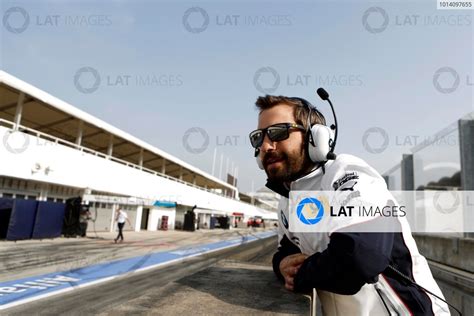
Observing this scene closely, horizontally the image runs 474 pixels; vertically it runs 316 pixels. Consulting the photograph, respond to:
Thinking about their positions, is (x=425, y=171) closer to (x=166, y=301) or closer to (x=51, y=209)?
(x=166, y=301)

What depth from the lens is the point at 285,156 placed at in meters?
1.50

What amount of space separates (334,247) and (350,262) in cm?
7

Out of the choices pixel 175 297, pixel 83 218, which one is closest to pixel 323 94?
pixel 175 297

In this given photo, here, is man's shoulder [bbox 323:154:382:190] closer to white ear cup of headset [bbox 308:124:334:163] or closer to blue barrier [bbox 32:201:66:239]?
white ear cup of headset [bbox 308:124:334:163]

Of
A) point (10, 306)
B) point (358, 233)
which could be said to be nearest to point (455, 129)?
point (358, 233)

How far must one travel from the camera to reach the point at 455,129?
4828 millimetres

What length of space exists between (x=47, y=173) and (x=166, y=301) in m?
16.3

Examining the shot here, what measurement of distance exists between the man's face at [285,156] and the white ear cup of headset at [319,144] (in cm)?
5

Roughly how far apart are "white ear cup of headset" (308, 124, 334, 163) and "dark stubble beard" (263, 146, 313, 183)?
5 cm

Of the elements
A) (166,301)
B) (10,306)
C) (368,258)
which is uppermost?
(368,258)

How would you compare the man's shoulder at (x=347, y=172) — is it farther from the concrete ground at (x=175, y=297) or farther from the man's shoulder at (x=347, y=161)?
the concrete ground at (x=175, y=297)

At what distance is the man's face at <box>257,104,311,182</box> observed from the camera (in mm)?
1476

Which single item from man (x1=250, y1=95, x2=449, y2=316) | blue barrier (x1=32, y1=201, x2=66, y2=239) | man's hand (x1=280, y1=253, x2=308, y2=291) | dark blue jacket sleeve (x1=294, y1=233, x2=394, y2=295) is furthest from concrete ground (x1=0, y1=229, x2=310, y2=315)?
blue barrier (x1=32, y1=201, x2=66, y2=239)

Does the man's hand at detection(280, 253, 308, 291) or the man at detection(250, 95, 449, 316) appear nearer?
the man at detection(250, 95, 449, 316)
